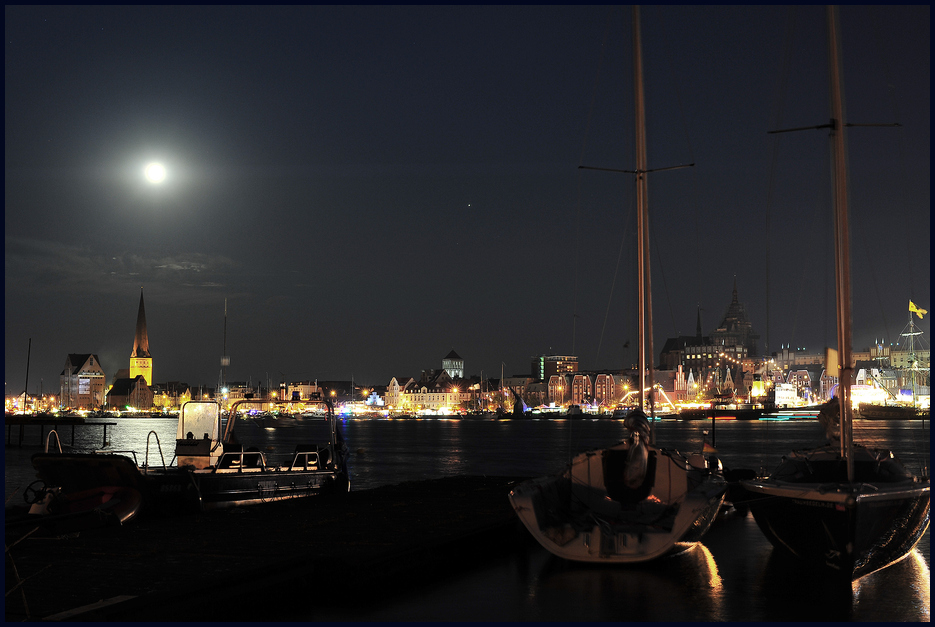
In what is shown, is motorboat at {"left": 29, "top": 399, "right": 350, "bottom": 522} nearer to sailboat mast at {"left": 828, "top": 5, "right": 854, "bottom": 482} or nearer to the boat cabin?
the boat cabin

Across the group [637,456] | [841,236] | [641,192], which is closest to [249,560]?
[637,456]

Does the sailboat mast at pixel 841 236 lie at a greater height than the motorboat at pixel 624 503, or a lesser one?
greater

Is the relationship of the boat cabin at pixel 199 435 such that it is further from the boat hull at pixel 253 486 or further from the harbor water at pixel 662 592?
the harbor water at pixel 662 592

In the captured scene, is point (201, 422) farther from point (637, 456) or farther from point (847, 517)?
point (847, 517)

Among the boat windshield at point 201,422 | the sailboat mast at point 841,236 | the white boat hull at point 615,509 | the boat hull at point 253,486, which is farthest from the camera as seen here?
the boat windshield at point 201,422

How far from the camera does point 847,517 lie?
1366 cm

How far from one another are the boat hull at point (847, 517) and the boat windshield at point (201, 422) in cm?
1300

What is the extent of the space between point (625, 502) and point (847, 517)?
471cm

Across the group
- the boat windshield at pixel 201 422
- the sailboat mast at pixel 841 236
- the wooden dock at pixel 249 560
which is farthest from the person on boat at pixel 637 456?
the boat windshield at pixel 201 422

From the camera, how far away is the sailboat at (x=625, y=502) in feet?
50.0

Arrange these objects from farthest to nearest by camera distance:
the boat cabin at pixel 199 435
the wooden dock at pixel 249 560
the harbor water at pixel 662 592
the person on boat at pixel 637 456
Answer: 1. the boat cabin at pixel 199 435
2. the person on boat at pixel 637 456
3. the harbor water at pixel 662 592
4. the wooden dock at pixel 249 560

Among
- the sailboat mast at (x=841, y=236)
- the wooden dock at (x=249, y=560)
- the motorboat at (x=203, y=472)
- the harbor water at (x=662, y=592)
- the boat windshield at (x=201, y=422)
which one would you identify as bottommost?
the harbor water at (x=662, y=592)

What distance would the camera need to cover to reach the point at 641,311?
2228 centimetres

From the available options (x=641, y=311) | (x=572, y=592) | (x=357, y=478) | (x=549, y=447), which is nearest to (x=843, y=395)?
(x=572, y=592)
